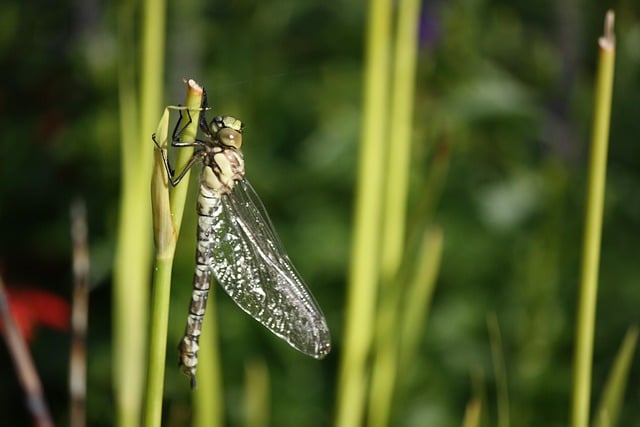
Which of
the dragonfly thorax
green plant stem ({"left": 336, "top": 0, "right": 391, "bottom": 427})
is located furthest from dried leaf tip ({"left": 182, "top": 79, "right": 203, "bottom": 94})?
green plant stem ({"left": 336, "top": 0, "right": 391, "bottom": 427})

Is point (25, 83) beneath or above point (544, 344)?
above

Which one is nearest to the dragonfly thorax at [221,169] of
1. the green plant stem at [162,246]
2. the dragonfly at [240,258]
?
the dragonfly at [240,258]

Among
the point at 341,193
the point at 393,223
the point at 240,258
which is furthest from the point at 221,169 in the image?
the point at 341,193

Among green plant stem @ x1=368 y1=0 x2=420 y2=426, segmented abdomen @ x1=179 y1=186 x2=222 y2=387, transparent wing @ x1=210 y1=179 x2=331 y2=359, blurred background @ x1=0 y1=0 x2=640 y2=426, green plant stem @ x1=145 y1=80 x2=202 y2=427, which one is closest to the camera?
green plant stem @ x1=145 y1=80 x2=202 y2=427

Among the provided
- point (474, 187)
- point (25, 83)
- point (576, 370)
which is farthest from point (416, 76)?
point (576, 370)

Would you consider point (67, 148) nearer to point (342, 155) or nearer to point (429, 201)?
point (342, 155)

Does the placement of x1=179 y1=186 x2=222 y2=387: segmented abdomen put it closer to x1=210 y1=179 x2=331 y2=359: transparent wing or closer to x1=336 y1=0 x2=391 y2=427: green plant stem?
x1=210 y1=179 x2=331 y2=359: transparent wing
